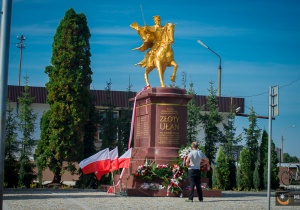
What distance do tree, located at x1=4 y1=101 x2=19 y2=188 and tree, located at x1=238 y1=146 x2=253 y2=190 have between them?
10.2 m

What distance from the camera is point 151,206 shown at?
1574 cm

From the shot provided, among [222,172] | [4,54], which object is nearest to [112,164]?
[222,172]

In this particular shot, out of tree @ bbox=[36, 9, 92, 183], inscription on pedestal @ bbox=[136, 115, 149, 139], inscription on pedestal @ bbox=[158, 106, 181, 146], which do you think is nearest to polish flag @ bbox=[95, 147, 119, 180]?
inscription on pedestal @ bbox=[136, 115, 149, 139]

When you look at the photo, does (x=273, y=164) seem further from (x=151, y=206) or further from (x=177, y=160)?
(x=151, y=206)

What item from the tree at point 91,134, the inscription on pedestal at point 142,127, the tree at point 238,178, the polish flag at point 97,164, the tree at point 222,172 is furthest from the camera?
the tree at point 91,134

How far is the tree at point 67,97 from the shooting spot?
26906 millimetres

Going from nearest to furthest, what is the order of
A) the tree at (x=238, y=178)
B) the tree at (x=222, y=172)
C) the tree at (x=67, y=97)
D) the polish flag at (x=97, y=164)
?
1. the polish flag at (x=97, y=164)
2. the tree at (x=67, y=97)
3. the tree at (x=222, y=172)
4. the tree at (x=238, y=178)

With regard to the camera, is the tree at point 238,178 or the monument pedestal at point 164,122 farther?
the tree at point 238,178

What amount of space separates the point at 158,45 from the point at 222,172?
25.2 ft

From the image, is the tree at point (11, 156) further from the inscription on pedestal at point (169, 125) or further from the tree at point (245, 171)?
the tree at point (245, 171)

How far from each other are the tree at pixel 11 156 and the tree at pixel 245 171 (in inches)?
→ 401

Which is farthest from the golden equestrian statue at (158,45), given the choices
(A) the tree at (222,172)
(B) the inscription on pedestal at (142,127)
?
(A) the tree at (222,172)

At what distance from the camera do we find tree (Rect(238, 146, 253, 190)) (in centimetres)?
2789

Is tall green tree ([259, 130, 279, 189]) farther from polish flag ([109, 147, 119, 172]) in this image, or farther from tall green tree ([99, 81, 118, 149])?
polish flag ([109, 147, 119, 172])
